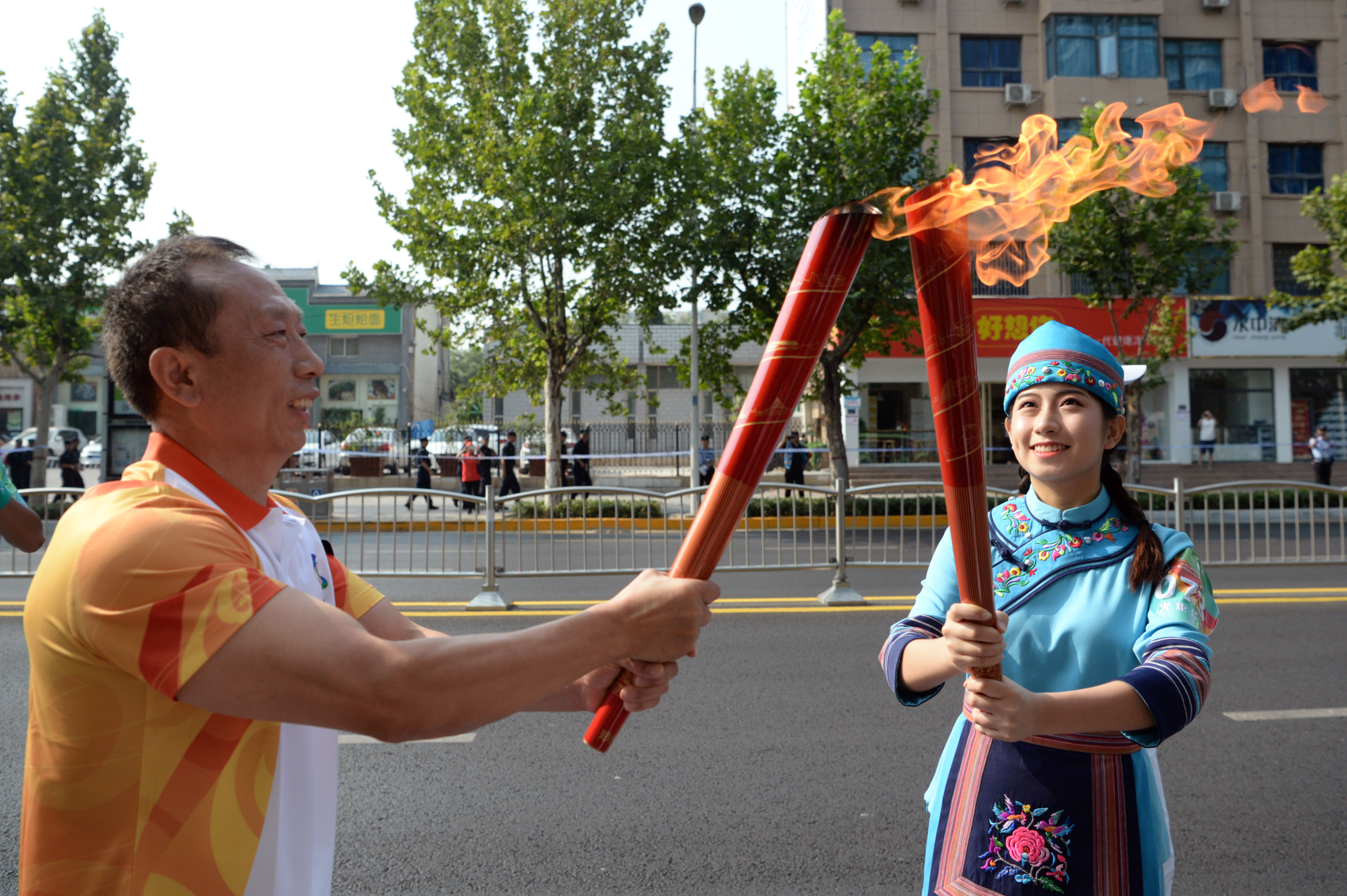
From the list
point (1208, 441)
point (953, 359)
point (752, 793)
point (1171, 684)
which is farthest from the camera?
point (1208, 441)

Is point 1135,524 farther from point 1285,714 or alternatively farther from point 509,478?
point 509,478

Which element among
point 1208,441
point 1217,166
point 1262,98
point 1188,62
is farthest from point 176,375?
point 1188,62

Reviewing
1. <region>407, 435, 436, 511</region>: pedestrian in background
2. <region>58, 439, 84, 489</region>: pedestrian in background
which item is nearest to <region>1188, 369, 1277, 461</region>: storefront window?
<region>407, 435, 436, 511</region>: pedestrian in background

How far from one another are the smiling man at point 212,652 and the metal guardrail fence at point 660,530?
7501 millimetres

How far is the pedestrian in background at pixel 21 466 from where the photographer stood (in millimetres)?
19359

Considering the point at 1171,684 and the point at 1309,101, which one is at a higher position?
the point at 1309,101

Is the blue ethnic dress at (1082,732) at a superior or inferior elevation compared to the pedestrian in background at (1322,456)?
inferior

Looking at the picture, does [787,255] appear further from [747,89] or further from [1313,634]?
[1313,634]

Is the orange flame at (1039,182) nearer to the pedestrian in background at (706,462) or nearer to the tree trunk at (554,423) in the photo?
the pedestrian in background at (706,462)

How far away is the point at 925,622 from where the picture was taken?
6.91 ft

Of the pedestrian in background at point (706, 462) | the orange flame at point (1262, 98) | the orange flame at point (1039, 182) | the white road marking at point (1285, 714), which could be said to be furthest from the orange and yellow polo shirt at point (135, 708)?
the pedestrian in background at point (706, 462)

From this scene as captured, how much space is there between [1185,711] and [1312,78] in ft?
114

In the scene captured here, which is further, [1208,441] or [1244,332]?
[1244,332]

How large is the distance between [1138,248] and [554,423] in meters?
13.4
